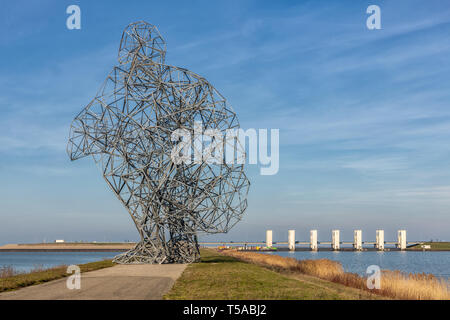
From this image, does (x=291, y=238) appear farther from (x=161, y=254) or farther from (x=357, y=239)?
(x=161, y=254)

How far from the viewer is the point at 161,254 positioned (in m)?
41.2

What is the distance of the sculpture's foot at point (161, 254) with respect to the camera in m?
40.7

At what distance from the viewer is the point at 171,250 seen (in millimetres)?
42188

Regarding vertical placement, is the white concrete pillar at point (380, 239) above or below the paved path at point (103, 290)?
below

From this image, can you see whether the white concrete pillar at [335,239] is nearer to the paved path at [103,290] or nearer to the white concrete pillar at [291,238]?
the white concrete pillar at [291,238]

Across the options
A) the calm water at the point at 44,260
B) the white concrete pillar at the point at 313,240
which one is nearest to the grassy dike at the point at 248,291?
the calm water at the point at 44,260

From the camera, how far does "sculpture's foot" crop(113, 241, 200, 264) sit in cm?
4068

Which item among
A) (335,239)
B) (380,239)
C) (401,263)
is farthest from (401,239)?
(401,263)

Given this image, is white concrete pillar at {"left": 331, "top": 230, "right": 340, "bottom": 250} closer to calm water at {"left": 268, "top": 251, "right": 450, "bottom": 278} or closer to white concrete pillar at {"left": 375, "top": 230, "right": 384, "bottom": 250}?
white concrete pillar at {"left": 375, "top": 230, "right": 384, "bottom": 250}

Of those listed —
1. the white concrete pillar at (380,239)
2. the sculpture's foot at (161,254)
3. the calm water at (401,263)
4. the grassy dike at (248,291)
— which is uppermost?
the grassy dike at (248,291)

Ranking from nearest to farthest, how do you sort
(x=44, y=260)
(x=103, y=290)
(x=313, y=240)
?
(x=103, y=290), (x=44, y=260), (x=313, y=240)
